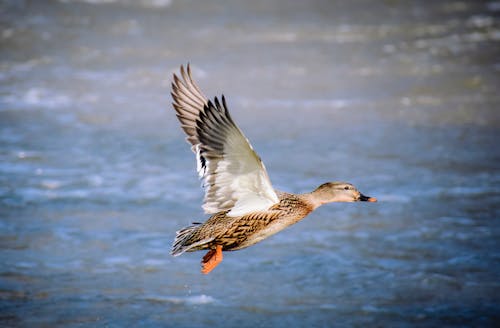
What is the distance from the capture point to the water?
5230 mm

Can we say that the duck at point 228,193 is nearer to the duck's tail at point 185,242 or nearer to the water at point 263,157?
the duck's tail at point 185,242

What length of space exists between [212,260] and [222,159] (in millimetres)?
767

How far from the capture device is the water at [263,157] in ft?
17.2

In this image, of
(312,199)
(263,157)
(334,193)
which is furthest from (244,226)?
(263,157)

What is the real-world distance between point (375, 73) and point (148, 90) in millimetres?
3179

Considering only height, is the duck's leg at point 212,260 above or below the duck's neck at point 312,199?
below

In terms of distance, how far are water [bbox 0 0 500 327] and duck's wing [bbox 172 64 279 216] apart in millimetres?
787

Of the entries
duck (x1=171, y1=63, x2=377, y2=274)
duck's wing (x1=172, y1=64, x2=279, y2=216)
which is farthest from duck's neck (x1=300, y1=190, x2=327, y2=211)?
duck's wing (x1=172, y1=64, x2=279, y2=216)

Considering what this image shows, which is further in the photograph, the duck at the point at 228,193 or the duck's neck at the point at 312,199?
the duck's neck at the point at 312,199

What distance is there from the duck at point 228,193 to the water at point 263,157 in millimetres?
529

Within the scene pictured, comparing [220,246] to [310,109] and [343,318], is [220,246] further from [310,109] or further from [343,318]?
[310,109]

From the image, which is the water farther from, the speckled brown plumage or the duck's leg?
the speckled brown plumage

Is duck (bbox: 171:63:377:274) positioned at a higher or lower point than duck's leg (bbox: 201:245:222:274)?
higher

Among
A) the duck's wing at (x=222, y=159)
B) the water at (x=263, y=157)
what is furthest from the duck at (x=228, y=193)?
the water at (x=263, y=157)
